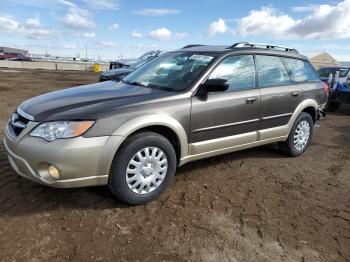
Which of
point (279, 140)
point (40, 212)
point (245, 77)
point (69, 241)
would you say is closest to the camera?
point (69, 241)

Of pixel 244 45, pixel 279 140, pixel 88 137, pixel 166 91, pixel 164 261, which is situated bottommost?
pixel 164 261

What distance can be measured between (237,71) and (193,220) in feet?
6.98

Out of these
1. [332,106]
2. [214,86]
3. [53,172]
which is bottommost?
[332,106]

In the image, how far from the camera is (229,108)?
14.2ft

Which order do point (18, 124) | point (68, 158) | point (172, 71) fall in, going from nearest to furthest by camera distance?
point (68, 158) < point (18, 124) < point (172, 71)

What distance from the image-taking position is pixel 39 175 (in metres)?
3.28

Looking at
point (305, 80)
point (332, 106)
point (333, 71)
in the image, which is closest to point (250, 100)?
point (305, 80)

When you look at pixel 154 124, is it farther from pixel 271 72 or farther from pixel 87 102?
pixel 271 72

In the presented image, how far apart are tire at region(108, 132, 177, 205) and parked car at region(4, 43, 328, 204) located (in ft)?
0.03

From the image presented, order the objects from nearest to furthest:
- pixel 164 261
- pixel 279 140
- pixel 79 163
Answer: pixel 164 261 < pixel 79 163 < pixel 279 140

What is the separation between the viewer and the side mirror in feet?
13.0

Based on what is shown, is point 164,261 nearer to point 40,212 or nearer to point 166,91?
point 40,212

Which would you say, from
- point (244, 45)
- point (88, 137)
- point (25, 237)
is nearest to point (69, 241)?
point (25, 237)

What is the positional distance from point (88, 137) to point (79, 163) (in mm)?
253
